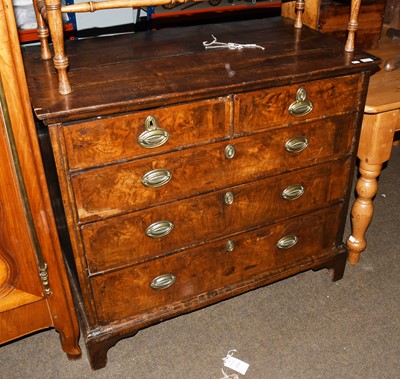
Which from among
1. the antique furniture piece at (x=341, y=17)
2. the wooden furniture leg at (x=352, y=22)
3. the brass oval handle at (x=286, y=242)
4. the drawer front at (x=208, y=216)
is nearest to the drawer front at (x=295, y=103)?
the wooden furniture leg at (x=352, y=22)

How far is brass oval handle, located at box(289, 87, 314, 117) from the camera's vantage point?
1.77 metres

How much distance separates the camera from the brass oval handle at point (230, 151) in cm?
175

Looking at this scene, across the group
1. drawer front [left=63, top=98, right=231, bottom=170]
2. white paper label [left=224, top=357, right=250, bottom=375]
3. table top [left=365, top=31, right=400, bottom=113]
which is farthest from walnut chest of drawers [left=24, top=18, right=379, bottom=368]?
white paper label [left=224, top=357, right=250, bottom=375]

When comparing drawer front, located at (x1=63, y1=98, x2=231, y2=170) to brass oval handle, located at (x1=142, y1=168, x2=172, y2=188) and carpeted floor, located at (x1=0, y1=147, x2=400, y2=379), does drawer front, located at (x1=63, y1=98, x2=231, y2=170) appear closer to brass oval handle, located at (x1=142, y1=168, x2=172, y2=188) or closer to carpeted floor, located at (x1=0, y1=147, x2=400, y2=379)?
brass oval handle, located at (x1=142, y1=168, x2=172, y2=188)

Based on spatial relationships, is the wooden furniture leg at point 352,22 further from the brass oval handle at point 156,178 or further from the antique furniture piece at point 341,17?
the brass oval handle at point 156,178

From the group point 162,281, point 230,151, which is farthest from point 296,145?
point 162,281

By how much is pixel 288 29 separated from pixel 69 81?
0.98 meters

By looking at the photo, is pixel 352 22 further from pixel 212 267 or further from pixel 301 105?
pixel 212 267

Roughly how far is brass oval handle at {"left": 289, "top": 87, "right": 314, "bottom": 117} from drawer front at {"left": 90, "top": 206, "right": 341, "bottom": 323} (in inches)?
18.8

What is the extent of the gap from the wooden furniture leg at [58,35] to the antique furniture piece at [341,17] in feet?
4.00

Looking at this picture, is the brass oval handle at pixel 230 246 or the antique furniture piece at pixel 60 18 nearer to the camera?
the antique furniture piece at pixel 60 18

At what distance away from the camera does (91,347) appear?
1918 millimetres

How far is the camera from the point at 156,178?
1.68 m

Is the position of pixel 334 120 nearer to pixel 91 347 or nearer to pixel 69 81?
pixel 69 81
